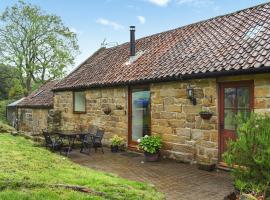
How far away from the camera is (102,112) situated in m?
13.8

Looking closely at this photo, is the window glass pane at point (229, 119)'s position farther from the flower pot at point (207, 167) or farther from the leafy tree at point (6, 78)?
the leafy tree at point (6, 78)

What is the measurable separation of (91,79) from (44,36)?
20.6 meters

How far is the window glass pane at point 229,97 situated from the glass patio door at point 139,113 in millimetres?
3333

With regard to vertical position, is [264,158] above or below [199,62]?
below

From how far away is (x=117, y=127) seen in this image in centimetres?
1291

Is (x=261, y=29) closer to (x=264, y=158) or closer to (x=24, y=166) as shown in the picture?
(x=264, y=158)

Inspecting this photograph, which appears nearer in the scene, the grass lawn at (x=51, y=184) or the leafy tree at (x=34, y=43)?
the grass lawn at (x=51, y=184)

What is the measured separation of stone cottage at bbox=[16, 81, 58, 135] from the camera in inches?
837

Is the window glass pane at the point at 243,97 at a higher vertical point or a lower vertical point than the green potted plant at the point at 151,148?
higher

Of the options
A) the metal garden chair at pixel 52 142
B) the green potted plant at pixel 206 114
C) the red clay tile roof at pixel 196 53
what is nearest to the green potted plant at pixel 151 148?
the green potted plant at pixel 206 114

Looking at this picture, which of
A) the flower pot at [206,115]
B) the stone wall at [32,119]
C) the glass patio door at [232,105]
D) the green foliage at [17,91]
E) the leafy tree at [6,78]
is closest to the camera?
the glass patio door at [232,105]

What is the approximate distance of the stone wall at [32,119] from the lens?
2144 cm

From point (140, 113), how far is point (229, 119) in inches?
159

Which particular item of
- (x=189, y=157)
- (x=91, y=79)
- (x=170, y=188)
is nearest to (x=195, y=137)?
(x=189, y=157)
